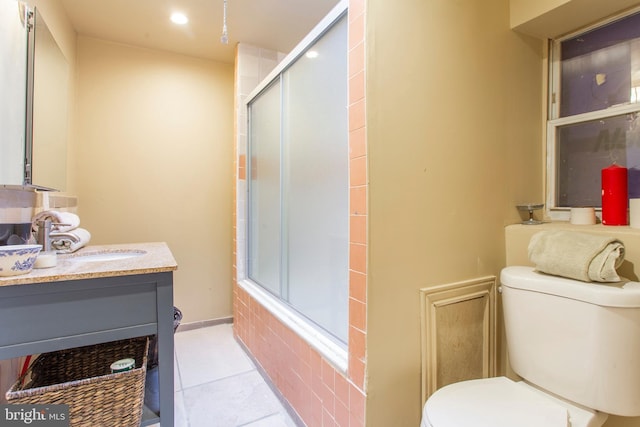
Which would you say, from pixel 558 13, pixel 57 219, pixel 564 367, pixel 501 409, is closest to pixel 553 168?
pixel 558 13

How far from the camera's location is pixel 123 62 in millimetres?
2412

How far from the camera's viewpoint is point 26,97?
1323 mm

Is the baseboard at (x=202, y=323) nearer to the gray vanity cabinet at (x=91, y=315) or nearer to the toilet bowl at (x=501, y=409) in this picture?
the gray vanity cabinet at (x=91, y=315)

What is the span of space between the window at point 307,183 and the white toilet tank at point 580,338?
68cm

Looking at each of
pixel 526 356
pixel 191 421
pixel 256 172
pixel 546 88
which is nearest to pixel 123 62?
pixel 256 172

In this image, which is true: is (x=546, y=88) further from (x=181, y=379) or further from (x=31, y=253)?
(x=181, y=379)

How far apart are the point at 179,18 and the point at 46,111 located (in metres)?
1.05

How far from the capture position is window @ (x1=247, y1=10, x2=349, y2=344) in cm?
139

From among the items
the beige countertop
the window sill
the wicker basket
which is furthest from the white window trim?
the wicker basket

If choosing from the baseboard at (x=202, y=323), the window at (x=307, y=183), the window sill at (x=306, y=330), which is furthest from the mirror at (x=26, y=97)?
the baseboard at (x=202, y=323)

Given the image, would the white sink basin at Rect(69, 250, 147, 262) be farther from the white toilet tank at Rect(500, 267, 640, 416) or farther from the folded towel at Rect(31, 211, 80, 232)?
the white toilet tank at Rect(500, 267, 640, 416)

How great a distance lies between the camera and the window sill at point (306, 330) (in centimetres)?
126

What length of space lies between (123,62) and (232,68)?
2.74ft

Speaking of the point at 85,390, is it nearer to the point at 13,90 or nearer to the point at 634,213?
the point at 13,90
